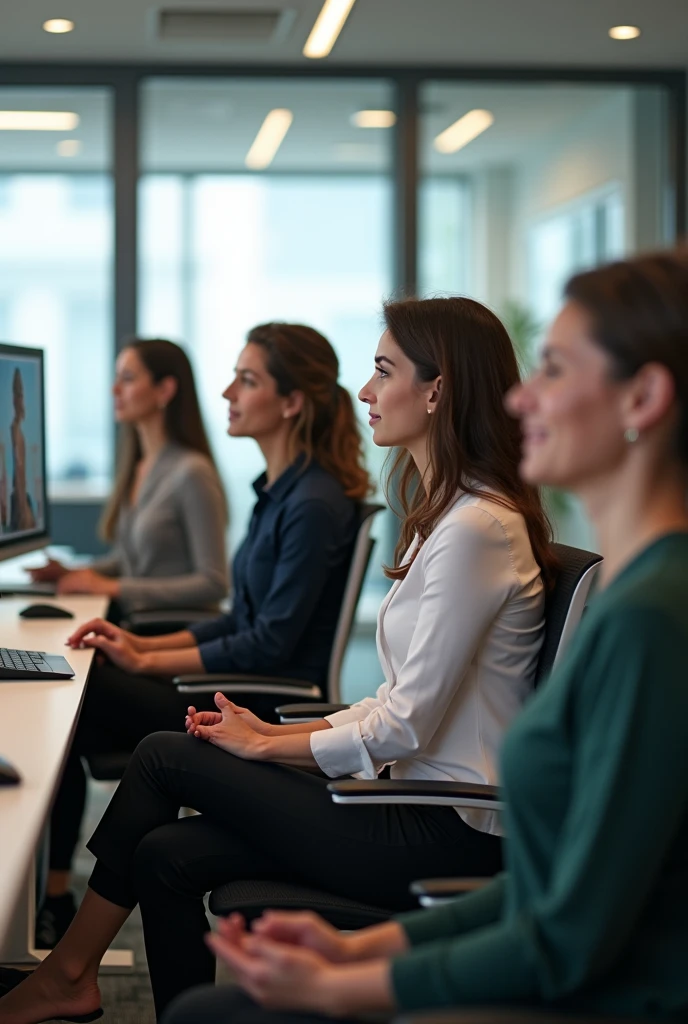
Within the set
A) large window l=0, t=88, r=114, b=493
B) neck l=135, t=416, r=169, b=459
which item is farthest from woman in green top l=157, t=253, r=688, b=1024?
large window l=0, t=88, r=114, b=493

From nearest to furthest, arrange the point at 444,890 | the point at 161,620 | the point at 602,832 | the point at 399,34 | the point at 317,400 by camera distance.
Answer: the point at 602,832
the point at 444,890
the point at 317,400
the point at 161,620
the point at 399,34

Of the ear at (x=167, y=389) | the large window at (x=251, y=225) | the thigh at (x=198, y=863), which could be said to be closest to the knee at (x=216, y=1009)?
the thigh at (x=198, y=863)

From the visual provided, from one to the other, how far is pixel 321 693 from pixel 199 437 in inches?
47.7

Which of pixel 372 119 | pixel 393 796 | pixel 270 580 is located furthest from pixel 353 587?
pixel 372 119

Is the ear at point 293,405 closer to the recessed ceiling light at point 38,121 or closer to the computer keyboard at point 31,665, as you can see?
the computer keyboard at point 31,665

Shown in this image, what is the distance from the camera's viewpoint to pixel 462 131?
5.45 m

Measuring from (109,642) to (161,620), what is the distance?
0.57 metres

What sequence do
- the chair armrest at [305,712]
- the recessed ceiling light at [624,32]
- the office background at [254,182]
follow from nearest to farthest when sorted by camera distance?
the chair armrest at [305,712] < the recessed ceiling light at [624,32] < the office background at [254,182]

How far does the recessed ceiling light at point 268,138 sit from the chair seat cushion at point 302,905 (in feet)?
13.5

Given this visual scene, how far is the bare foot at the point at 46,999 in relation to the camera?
186 cm

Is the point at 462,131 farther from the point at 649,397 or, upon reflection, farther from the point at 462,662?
the point at 649,397

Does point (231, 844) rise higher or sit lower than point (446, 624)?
lower

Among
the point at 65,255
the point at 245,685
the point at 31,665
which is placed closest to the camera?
the point at 31,665

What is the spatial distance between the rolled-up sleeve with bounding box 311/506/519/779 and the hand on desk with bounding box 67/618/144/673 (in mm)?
980
